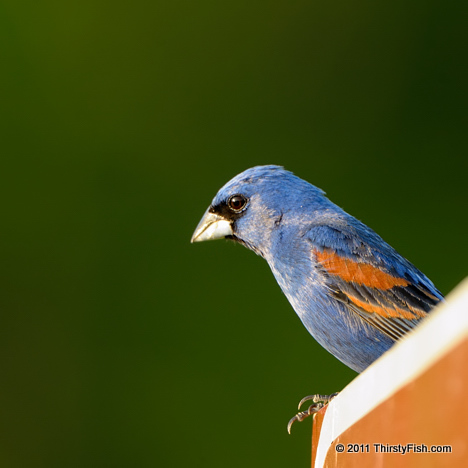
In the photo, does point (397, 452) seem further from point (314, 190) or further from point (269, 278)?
point (269, 278)

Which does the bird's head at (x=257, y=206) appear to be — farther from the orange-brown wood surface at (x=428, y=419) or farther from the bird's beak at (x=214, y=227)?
the orange-brown wood surface at (x=428, y=419)

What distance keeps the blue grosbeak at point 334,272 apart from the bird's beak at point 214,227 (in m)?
0.09

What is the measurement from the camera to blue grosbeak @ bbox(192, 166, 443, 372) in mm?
2051

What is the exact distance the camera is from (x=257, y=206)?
251 cm

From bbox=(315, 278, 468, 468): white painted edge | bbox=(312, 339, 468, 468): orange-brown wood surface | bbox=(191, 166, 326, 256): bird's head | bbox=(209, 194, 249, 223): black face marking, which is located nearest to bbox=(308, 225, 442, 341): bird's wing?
bbox=(191, 166, 326, 256): bird's head

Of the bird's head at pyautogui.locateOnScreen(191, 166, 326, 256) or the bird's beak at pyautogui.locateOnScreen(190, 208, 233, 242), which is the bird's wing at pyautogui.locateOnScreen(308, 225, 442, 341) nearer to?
the bird's head at pyautogui.locateOnScreen(191, 166, 326, 256)

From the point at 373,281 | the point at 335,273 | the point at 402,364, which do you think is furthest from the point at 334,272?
the point at 402,364

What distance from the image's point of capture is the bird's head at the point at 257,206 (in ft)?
8.04

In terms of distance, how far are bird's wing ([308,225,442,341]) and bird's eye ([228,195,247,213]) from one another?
1.26 ft

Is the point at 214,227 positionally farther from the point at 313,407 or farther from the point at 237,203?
the point at 313,407

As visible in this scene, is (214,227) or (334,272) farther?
(214,227)

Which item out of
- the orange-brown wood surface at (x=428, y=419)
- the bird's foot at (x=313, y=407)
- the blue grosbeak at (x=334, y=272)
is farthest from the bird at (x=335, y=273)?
the orange-brown wood surface at (x=428, y=419)

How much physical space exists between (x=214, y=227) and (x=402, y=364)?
1973 mm

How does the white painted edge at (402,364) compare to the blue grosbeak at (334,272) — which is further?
the blue grosbeak at (334,272)
